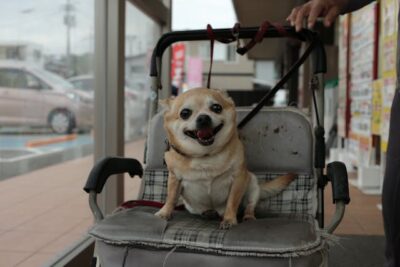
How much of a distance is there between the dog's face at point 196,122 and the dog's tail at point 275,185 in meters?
0.30

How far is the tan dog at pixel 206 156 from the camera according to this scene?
5.00ft

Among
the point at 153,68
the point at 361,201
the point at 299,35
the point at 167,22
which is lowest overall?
the point at 361,201

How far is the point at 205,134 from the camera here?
4.86 feet

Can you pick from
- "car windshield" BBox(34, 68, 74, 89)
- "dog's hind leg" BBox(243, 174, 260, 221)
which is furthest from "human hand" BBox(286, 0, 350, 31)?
"car windshield" BBox(34, 68, 74, 89)

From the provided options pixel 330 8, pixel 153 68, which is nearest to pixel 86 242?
pixel 153 68

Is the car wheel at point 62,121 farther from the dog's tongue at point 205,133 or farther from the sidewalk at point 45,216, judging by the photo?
the dog's tongue at point 205,133

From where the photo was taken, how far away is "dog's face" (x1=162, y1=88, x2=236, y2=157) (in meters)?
1.49

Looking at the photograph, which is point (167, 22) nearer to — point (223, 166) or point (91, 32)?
point (91, 32)

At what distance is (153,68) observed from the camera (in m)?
1.97

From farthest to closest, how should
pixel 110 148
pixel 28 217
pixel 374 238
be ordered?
pixel 374 238 → pixel 110 148 → pixel 28 217

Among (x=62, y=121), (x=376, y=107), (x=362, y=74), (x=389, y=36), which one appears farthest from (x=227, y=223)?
(x=362, y=74)

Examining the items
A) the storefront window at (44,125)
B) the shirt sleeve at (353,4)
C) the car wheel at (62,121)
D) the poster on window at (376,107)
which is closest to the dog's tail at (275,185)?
the shirt sleeve at (353,4)

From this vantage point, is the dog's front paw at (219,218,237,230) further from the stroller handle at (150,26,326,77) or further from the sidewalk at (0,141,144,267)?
the sidewalk at (0,141,144,267)

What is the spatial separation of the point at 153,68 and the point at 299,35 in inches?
25.3
